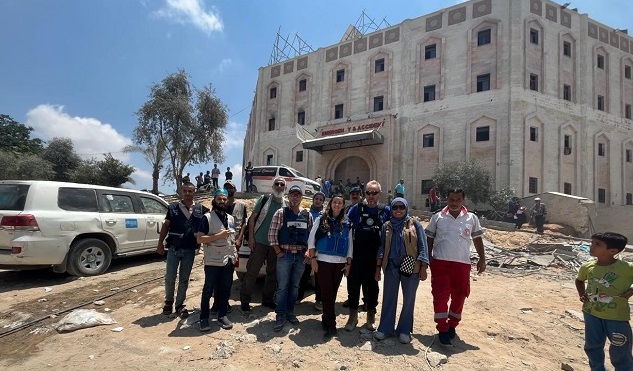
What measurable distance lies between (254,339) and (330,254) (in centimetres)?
118

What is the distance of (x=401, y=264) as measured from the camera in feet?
12.1

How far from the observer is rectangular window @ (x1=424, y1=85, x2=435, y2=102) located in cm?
2532

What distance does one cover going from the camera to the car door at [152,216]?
23.5 feet

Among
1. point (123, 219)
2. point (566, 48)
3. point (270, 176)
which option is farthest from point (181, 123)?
point (566, 48)

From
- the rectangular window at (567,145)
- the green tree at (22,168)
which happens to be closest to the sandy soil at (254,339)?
the rectangular window at (567,145)

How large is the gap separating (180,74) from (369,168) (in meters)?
14.8

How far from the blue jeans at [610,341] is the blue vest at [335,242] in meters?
2.26

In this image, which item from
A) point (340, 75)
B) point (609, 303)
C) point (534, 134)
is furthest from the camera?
point (340, 75)

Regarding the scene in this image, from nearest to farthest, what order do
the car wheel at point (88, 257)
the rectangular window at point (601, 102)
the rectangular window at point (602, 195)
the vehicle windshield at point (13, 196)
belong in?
1. the vehicle windshield at point (13, 196)
2. the car wheel at point (88, 257)
3. the rectangular window at point (602, 195)
4. the rectangular window at point (601, 102)

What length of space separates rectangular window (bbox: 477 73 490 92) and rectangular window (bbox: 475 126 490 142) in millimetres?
2662

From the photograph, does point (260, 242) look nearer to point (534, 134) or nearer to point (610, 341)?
point (610, 341)

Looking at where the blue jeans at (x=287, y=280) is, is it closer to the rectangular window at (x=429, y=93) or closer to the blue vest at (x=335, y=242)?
the blue vest at (x=335, y=242)

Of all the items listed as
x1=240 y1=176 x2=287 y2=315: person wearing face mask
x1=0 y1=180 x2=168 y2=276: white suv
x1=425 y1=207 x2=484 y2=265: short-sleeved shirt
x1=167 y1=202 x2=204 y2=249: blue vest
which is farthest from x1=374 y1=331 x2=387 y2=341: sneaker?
x1=0 y1=180 x2=168 y2=276: white suv

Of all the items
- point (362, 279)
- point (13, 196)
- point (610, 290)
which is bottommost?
point (362, 279)
